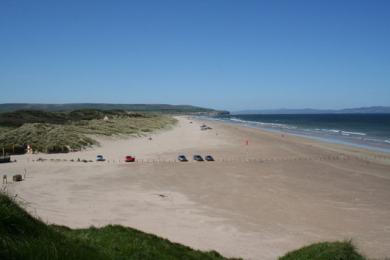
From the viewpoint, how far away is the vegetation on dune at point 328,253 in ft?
31.2

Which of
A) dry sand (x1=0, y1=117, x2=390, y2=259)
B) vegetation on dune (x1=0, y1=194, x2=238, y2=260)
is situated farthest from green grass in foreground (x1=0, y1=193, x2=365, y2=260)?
dry sand (x1=0, y1=117, x2=390, y2=259)

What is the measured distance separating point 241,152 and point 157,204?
95.9 feet

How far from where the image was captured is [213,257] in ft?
35.5

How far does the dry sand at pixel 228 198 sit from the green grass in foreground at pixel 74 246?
6.89 feet

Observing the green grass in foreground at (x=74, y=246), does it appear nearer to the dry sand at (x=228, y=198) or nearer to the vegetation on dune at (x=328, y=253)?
the vegetation on dune at (x=328, y=253)

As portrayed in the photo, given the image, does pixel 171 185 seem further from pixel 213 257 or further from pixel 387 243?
pixel 213 257

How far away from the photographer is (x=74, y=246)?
6.12 m

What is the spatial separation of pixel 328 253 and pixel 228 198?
15336 millimetres

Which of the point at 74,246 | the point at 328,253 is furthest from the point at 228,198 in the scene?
the point at 74,246

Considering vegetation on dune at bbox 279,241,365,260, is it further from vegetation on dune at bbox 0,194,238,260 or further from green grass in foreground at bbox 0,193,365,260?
vegetation on dune at bbox 0,194,238,260

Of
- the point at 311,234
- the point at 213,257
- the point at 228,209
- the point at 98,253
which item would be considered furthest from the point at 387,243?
the point at 98,253

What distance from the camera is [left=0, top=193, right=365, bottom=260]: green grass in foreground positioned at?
5035mm

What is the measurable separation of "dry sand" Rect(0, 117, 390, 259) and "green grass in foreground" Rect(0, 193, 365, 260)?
6.89 feet

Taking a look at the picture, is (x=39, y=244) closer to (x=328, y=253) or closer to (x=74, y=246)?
(x=74, y=246)
